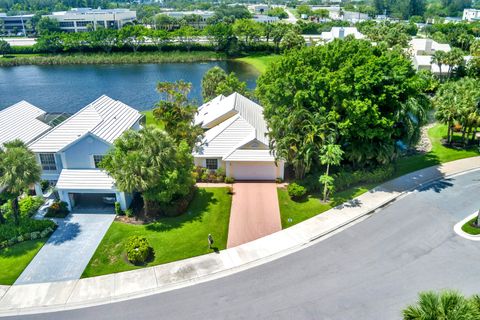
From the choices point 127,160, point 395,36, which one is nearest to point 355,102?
point 127,160

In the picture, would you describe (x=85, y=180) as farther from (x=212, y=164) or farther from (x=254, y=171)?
(x=254, y=171)

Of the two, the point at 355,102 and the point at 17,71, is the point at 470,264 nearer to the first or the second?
the point at 355,102

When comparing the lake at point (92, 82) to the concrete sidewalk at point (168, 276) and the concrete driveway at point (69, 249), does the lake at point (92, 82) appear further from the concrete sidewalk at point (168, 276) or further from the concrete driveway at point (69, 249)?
the concrete sidewalk at point (168, 276)

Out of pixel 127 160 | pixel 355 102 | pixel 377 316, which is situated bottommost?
pixel 377 316

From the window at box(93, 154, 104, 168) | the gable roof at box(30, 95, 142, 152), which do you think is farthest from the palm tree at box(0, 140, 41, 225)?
the window at box(93, 154, 104, 168)

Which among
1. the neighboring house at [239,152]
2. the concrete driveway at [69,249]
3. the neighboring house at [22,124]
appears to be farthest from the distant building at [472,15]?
the concrete driveway at [69,249]

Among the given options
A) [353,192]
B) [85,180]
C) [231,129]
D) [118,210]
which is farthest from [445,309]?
[85,180]

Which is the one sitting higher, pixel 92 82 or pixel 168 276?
pixel 92 82
